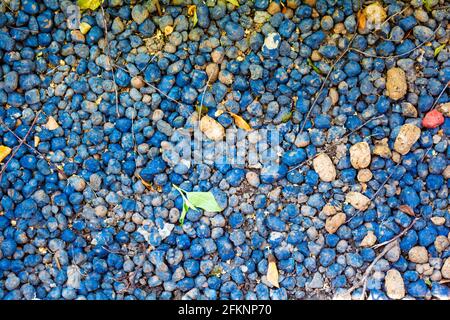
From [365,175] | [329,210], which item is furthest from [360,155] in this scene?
[329,210]

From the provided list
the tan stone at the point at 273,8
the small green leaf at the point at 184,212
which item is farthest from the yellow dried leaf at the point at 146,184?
the tan stone at the point at 273,8

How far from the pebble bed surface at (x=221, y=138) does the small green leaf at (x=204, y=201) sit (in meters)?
→ 0.02

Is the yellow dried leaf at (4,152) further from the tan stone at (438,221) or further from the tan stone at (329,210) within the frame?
the tan stone at (438,221)

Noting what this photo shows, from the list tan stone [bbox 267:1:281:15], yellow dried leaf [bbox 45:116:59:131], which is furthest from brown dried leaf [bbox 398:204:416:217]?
yellow dried leaf [bbox 45:116:59:131]

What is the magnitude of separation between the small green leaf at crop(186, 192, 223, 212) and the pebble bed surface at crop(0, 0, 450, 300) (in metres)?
0.02

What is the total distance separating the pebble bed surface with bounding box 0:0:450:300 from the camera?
202 cm

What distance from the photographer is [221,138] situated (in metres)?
2.08

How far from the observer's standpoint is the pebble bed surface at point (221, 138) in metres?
2.02

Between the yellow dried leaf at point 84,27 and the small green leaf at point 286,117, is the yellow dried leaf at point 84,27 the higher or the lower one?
the higher one

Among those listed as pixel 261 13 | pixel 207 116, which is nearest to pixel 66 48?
pixel 207 116

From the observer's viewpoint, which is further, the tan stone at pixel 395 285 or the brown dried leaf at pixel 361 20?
the brown dried leaf at pixel 361 20

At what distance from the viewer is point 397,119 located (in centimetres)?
205

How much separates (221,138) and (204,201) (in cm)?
22

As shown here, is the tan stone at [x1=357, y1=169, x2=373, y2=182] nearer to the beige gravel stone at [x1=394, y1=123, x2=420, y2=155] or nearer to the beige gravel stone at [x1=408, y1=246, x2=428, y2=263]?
the beige gravel stone at [x1=394, y1=123, x2=420, y2=155]
